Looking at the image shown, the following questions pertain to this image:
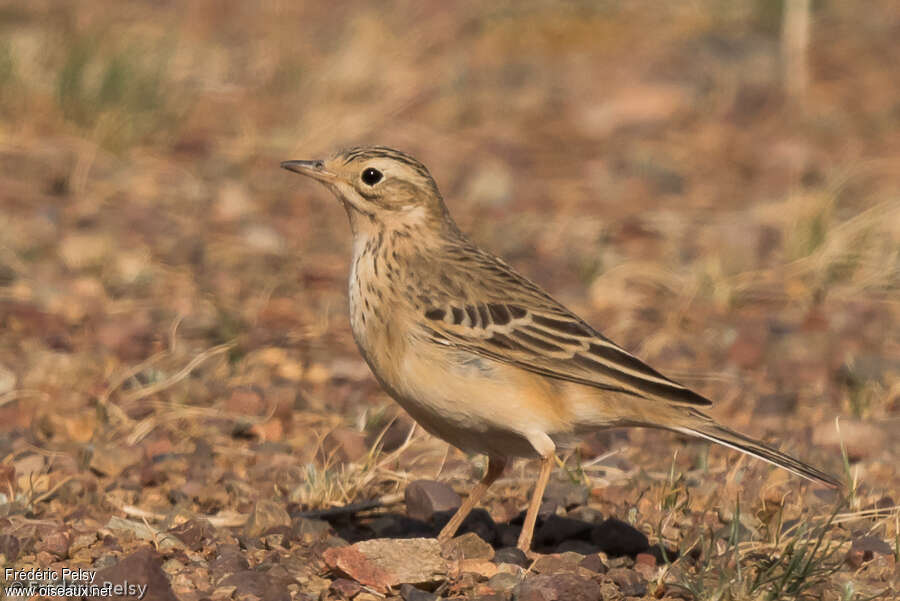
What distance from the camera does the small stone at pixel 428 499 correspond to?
605 cm

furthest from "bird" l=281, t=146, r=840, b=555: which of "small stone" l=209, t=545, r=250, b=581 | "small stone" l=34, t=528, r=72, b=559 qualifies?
"small stone" l=34, t=528, r=72, b=559

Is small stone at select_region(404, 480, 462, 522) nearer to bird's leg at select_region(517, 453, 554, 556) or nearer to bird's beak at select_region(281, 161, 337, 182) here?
bird's leg at select_region(517, 453, 554, 556)

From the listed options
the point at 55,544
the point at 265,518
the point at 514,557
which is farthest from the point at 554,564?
the point at 55,544

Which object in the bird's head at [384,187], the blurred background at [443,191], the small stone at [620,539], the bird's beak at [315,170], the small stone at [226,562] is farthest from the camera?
the blurred background at [443,191]

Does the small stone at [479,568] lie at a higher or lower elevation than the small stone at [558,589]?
lower

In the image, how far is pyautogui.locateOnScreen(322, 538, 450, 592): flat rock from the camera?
5.07m

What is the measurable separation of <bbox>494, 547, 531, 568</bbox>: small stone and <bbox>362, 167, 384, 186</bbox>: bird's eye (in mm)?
1615

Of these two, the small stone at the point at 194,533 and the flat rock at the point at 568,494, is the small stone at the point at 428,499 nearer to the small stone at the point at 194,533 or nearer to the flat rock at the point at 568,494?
the flat rock at the point at 568,494

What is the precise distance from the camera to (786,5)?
14492mm

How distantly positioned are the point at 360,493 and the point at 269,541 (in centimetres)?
75

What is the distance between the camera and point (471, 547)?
218 inches

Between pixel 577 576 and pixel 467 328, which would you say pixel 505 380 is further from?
pixel 577 576

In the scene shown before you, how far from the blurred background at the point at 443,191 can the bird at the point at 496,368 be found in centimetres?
89

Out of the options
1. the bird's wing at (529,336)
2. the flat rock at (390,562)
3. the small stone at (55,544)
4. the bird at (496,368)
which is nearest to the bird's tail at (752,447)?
the bird at (496,368)
